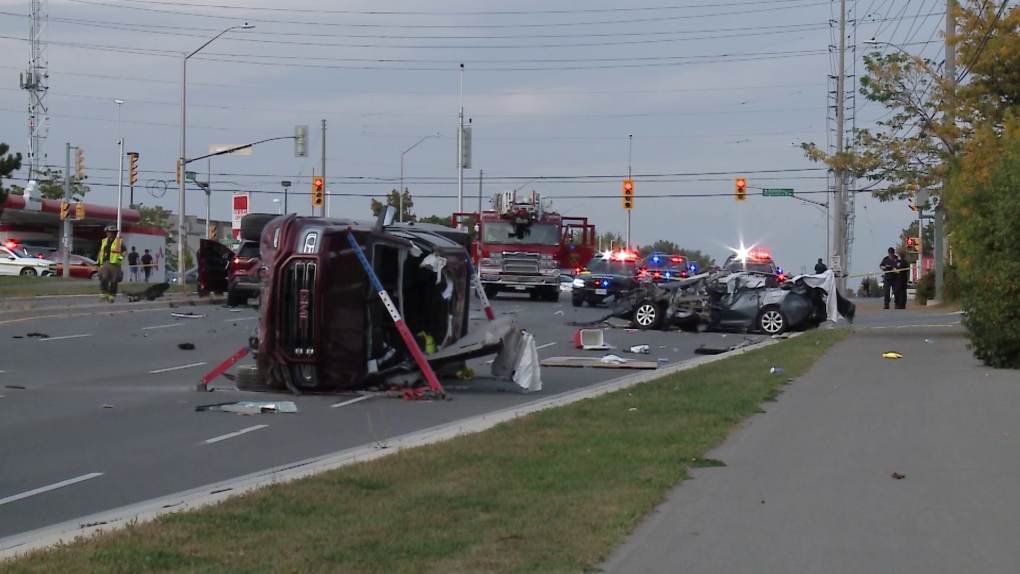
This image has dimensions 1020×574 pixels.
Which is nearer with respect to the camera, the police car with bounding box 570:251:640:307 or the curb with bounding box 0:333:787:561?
the curb with bounding box 0:333:787:561

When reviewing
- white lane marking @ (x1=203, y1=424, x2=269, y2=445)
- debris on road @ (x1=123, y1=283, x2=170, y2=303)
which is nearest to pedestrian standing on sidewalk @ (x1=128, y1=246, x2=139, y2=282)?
debris on road @ (x1=123, y1=283, x2=170, y2=303)

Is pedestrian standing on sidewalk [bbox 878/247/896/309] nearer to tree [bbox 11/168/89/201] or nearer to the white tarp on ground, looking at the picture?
the white tarp on ground

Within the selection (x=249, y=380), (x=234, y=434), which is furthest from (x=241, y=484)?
(x=249, y=380)

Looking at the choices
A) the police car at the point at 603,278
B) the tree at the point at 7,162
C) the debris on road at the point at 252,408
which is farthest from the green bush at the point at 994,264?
the tree at the point at 7,162

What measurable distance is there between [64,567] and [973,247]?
14.7 metres

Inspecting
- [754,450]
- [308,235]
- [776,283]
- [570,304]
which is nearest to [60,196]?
[570,304]

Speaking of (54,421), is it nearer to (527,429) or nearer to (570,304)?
(527,429)

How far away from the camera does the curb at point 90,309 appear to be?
24828mm

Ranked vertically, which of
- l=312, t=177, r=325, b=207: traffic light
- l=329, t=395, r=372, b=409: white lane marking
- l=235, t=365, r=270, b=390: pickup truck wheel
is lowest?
l=329, t=395, r=372, b=409: white lane marking

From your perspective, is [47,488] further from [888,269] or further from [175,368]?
[888,269]

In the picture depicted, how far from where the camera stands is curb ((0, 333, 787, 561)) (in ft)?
21.5

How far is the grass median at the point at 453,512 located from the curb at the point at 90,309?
702 inches

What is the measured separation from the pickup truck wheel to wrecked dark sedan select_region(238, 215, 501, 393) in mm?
15

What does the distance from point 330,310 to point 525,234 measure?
24.1 m
